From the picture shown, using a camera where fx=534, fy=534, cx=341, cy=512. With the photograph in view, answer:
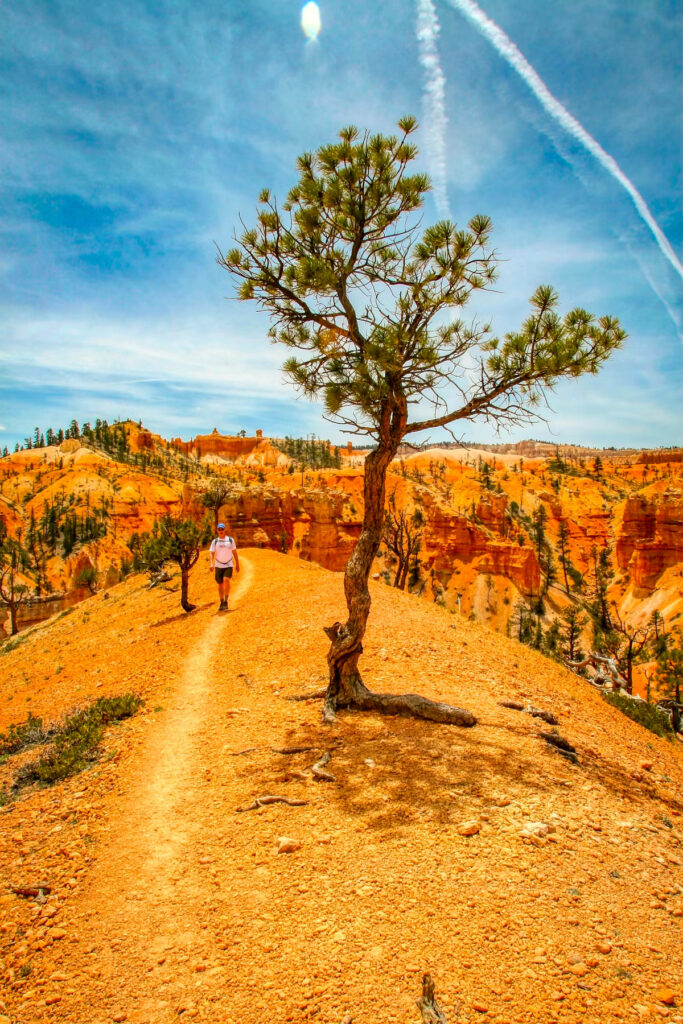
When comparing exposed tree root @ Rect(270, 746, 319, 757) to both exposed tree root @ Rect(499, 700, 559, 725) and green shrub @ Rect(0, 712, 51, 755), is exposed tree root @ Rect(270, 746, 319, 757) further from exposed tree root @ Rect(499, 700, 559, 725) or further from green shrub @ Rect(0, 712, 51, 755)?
green shrub @ Rect(0, 712, 51, 755)

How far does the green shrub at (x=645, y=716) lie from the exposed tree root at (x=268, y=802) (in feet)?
29.3

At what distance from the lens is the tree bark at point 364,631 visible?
270 inches

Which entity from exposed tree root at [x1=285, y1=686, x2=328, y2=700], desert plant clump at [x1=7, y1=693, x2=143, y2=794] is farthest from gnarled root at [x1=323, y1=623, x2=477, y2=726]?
desert plant clump at [x1=7, y1=693, x2=143, y2=794]

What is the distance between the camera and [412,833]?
4.53 m

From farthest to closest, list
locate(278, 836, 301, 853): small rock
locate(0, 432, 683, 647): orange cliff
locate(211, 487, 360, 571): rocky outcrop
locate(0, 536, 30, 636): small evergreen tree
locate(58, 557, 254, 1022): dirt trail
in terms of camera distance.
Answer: locate(0, 432, 683, 647): orange cliff, locate(211, 487, 360, 571): rocky outcrop, locate(0, 536, 30, 636): small evergreen tree, locate(278, 836, 301, 853): small rock, locate(58, 557, 254, 1022): dirt trail

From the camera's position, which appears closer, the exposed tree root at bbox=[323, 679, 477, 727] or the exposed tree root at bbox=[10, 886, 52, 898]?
the exposed tree root at bbox=[10, 886, 52, 898]

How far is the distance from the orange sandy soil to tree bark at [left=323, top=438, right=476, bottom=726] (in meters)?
0.25

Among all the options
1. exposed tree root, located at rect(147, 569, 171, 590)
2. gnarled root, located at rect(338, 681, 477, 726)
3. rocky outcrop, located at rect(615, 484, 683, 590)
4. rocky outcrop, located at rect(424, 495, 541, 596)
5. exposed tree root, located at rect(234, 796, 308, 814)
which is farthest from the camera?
rocky outcrop, located at rect(615, 484, 683, 590)

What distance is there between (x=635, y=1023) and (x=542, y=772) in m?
3.01

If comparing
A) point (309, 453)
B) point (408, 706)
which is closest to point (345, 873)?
point (408, 706)

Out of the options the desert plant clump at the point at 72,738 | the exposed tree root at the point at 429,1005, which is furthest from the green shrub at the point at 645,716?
the exposed tree root at the point at 429,1005

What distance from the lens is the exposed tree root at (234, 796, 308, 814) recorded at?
5.16 metres

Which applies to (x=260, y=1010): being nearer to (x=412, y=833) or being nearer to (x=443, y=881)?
(x=443, y=881)

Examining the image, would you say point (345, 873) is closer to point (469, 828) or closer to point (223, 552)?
point (469, 828)
